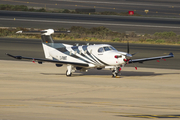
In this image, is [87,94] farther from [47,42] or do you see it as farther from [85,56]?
[47,42]

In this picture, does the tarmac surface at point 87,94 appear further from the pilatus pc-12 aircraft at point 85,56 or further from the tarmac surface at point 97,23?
the tarmac surface at point 97,23

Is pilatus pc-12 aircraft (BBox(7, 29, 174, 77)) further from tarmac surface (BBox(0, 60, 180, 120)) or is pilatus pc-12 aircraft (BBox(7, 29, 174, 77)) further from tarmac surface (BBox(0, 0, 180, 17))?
tarmac surface (BBox(0, 0, 180, 17))

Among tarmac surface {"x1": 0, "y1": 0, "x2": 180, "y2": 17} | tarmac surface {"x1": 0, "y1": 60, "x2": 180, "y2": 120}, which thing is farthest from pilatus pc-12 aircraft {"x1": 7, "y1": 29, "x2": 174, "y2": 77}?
tarmac surface {"x1": 0, "y1": 0, "x2": 180, "y2": 17}

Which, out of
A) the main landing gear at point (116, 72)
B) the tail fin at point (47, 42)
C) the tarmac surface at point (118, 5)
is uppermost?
the tarmac surface at point (118, 5)

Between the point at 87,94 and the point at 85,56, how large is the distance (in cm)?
747

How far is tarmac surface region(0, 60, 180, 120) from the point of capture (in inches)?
587

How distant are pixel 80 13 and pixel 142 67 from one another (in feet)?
234

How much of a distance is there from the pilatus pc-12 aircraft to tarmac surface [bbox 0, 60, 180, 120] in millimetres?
1037

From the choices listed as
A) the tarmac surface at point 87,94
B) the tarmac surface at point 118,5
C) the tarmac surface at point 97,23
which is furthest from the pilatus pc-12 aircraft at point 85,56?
the tarmac surface at point 118,5

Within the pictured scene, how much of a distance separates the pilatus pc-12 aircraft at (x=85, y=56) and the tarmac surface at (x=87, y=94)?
1037 millimetres

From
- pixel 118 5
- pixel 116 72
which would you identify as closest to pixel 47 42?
pixel 116 72

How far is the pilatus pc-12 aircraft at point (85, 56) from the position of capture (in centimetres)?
2661

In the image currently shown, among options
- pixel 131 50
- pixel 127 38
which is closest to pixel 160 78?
pixel 131 50

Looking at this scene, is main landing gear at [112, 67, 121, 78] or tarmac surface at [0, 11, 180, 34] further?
tarmac surface at [0, 11, 180, 34]
